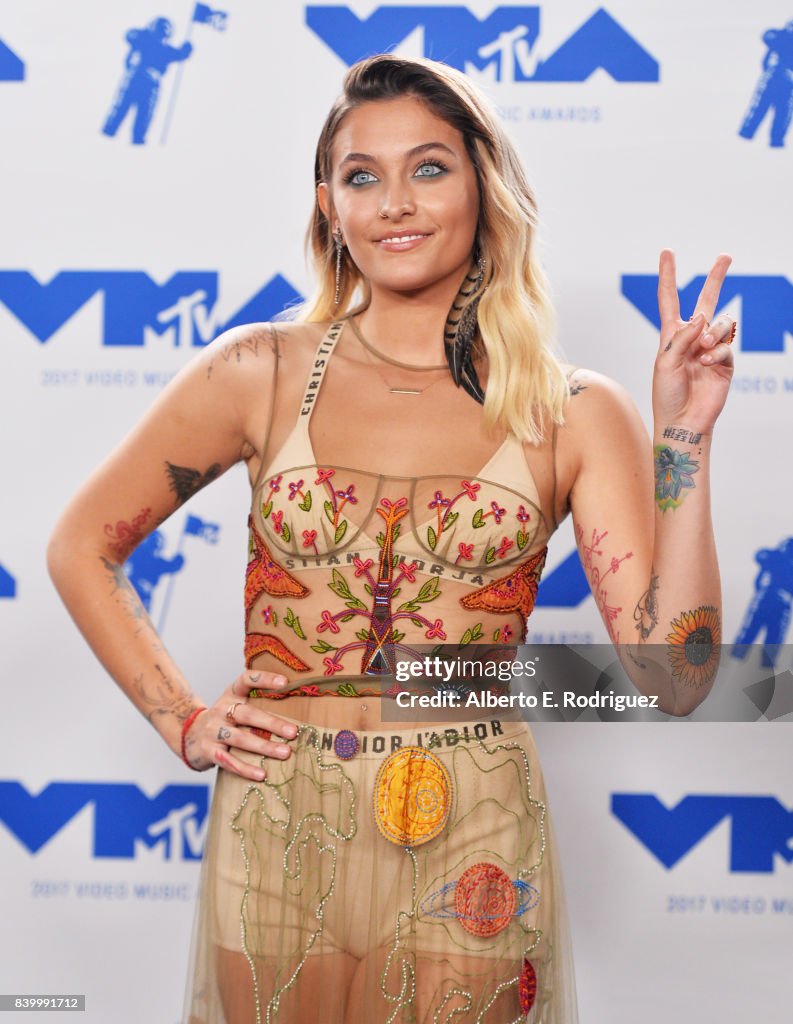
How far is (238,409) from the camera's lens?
1.83 m

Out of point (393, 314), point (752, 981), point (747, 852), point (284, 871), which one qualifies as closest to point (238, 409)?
point (393, 314)

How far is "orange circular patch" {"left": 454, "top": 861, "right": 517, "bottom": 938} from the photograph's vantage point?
1637mm

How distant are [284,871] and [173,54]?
169cm

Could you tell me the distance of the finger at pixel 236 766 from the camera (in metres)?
1.71

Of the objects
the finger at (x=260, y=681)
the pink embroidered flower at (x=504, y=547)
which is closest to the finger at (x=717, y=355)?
the pink embroidered flower at (x=504, y=547)

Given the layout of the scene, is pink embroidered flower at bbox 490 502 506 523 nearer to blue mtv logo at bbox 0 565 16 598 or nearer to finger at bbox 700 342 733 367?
finger at bbox 700 342 733 367

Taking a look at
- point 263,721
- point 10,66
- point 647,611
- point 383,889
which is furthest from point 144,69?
point 383,889

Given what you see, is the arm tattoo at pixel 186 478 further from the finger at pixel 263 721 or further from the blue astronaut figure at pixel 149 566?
the blue astronaut figure at pixel 149 566

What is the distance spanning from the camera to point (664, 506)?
1.64 meters

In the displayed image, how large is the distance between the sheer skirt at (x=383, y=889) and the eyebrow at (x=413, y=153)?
79cm

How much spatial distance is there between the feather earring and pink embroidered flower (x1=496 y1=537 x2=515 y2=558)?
8.3 inches

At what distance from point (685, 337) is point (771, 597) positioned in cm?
111

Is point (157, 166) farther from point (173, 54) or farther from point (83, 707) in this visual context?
point (83, 707)

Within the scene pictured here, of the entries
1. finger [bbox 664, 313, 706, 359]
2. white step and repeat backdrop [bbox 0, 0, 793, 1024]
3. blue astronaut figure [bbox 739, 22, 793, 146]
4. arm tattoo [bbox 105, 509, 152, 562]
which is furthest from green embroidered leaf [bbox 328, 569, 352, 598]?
blue astronaut figure [bbox 739, 22, 793, 146]
